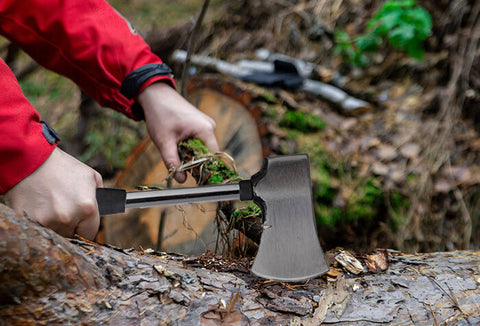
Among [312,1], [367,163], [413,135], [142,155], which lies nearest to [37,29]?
[142,155]

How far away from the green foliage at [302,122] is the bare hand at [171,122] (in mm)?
841

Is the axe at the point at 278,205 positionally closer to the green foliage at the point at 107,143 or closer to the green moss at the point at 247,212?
the green moss at the point at 247,212

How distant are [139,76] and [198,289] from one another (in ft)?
3.85

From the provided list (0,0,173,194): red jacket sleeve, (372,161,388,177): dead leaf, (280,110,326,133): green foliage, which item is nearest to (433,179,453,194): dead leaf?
(372,161,388,177): dead leaf

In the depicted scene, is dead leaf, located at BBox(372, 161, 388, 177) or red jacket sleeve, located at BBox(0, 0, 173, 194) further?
dead leaf, located at BBox(372, 161, 388, 177)

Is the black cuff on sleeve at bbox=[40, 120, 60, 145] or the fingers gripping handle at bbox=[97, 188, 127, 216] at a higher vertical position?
the black cuff on sleeve at bbox=[40, 120, 60, 145]

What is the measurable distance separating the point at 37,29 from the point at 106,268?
143cm

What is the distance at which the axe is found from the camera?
1225 mm

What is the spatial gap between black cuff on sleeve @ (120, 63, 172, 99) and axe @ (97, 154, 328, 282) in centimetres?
79

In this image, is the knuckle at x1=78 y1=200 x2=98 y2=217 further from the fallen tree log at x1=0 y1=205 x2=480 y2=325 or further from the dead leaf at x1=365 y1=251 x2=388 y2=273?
the dead leaf at x1=365 y1=251 x2=388 y2=273

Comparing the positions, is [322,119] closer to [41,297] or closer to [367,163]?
[367,163]

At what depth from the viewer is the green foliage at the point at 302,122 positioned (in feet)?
8.82

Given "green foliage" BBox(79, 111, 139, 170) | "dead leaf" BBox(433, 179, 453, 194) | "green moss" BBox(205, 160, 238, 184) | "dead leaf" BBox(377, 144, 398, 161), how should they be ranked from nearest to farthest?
"green moss" BBox(205, 160, 238, 184) < "dead leaf" BBox(433, 179, 453, 194) < "dead leaf" BBox(377, 144, 398, 161) < "green foliage" BBox(79, 111, 139, 170)

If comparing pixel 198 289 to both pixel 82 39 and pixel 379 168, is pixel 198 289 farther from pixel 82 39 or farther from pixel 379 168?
pixel 379 168
